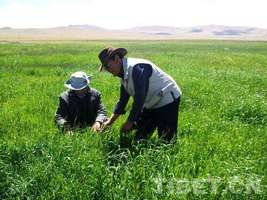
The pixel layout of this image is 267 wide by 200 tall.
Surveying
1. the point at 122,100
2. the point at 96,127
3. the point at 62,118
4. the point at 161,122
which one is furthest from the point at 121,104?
the point at 62,118

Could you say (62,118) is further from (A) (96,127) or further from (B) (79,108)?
(A) (96,127)

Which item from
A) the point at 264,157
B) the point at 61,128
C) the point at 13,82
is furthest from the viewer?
the point at 13,82

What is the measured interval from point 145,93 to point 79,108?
1.65 metres

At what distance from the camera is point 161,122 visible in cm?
648

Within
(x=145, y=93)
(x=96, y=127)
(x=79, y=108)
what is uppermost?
(x=145, y=93)

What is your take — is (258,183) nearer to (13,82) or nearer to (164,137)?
(164,137)

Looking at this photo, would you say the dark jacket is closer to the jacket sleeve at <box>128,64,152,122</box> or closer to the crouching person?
the crouching person

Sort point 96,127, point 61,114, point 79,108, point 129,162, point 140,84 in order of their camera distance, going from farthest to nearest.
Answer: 1. point 61,114
2. point 79,108
3. point 96,127
4. point 140,84
5. point 129,162

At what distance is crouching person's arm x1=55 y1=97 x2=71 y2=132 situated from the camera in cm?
695

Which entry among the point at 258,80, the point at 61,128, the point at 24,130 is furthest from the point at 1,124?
the point at 258,80

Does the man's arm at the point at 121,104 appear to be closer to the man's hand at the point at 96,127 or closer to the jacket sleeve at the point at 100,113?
the man's hand at the point at 96,127

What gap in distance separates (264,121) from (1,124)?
207 inches

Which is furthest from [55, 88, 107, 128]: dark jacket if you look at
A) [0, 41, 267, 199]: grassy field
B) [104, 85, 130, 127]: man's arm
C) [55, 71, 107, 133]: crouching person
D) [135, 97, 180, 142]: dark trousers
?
[135, 97, 180, 142]: dark trousers

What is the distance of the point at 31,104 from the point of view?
10.0 m
